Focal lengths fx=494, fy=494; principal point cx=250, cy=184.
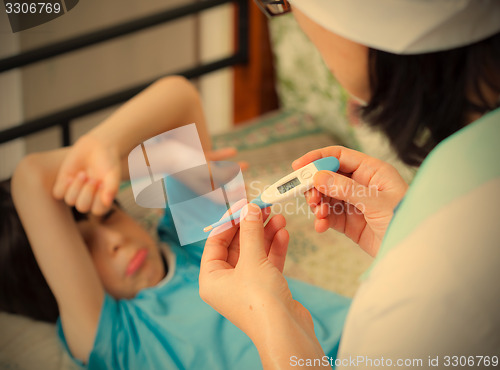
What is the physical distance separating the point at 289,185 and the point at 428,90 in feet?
0.57

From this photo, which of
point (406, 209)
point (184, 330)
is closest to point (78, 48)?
point (184, 330)

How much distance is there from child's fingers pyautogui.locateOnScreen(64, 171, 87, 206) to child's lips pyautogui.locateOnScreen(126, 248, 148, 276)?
5.5 inches

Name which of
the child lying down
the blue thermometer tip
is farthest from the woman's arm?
the blue thermometer tip

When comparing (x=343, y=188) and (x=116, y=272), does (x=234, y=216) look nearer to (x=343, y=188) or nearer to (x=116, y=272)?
(x=343, y=188)

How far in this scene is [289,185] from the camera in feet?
1.34

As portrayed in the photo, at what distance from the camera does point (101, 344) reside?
605mm

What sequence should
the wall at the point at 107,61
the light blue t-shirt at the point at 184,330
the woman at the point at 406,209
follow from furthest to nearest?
the wall at the point at 107,61, the light blue t-shirt at the point at 184,330, the woman at the point at 406,209

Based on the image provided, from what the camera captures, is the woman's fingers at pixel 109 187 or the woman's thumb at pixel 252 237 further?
the woman's fingers at pixel 109 187

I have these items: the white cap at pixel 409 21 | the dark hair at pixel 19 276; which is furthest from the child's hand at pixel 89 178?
the white cap at pixel 409 21

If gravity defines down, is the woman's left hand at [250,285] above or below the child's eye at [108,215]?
above

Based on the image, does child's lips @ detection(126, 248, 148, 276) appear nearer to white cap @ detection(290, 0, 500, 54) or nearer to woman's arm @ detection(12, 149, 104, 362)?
woman's arm @ detection(12, 149, 104, 362)

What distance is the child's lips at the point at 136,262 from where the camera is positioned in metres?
0.69

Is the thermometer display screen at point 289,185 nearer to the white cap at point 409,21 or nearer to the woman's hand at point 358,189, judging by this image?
the woman's hand at point 358,189

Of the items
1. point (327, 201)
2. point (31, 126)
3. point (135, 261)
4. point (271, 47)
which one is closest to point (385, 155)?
point (327, 201)
